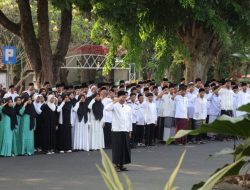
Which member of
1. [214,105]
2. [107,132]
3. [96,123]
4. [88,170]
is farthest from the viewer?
[214,105]

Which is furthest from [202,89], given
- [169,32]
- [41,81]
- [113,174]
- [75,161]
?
[113,174]

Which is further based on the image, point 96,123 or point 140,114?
point 140,114

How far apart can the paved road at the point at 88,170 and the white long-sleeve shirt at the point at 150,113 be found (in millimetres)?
1527

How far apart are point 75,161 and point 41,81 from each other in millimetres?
5407

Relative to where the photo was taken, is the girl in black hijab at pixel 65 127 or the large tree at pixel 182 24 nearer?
the girl in black hijab at pixel 65 127

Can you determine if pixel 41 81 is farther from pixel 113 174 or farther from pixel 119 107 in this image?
pixel 113 174

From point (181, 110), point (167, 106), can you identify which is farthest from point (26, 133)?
point (181, 110)

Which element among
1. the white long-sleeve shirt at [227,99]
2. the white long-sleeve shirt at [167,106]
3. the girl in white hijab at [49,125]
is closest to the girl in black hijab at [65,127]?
the girl in white hijab at [49,125]

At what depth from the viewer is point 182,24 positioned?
1955 cm

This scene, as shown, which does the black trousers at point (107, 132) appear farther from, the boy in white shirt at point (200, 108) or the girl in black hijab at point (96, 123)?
the boy in white shirt at point (200, 108)

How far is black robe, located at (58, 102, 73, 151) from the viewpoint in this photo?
16.0m

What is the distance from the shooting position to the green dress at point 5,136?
1482 cm

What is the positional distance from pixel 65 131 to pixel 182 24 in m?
6.00

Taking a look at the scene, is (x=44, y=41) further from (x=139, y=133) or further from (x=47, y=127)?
(x=139, y=133)
